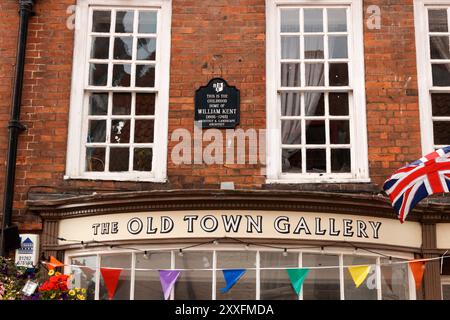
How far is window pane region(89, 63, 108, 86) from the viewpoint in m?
9.09

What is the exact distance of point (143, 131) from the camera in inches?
350

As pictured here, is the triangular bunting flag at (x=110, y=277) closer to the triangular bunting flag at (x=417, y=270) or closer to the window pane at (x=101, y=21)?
the window pane at (x=101, y=21)

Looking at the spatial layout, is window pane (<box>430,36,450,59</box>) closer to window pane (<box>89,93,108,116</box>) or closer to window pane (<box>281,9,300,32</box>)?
window pane (<box>281,9,300,32</box>)

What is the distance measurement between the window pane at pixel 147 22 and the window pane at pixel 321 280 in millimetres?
3448

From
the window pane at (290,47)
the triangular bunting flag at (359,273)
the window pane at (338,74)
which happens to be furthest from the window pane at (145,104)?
the triangular bunting flag at (359,273)

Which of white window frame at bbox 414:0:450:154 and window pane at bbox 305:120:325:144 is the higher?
white window frame at bbox 414:0:450:154

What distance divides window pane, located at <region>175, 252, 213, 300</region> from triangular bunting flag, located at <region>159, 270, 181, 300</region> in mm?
196

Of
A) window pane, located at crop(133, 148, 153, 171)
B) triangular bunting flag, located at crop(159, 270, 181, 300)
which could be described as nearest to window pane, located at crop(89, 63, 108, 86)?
window pane, located at crop(133, 148, 153, 171)

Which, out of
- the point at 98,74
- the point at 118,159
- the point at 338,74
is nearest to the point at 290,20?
the point at 338,74

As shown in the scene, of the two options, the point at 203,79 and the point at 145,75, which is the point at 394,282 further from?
the point at 145,75

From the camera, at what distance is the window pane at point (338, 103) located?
897 centimetres
